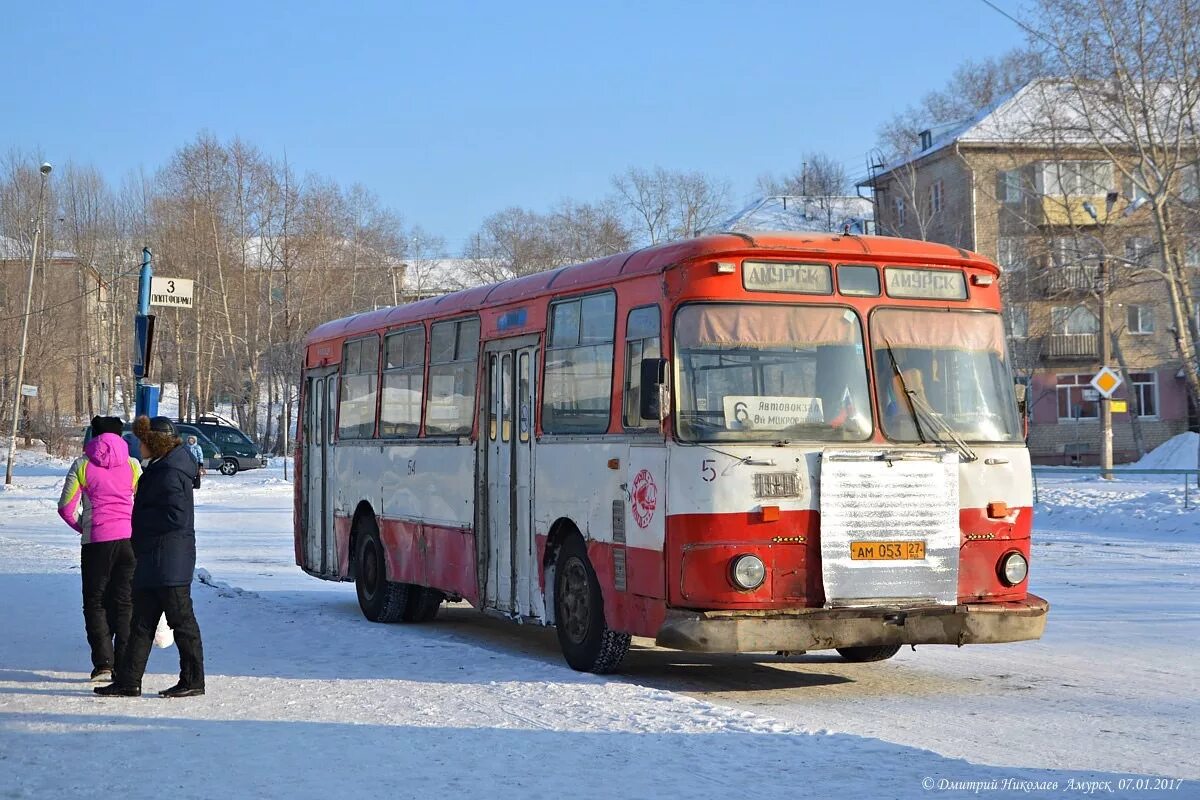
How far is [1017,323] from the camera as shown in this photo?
64938mm

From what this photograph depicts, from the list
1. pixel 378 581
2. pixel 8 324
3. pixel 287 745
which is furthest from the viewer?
pixel 8 324

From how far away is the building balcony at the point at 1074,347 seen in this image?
68.2 meters

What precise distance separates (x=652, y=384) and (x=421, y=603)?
6.18 meters

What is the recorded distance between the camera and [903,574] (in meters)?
10.5

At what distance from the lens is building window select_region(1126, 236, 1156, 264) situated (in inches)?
1586

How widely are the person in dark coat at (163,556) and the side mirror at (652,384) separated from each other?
2.86 metres

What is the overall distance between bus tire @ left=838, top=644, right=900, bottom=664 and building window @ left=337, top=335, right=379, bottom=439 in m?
5.90

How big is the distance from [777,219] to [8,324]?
4000 centimetres

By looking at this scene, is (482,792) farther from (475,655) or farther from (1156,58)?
(1156,58)

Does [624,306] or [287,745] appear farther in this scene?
[624,306]

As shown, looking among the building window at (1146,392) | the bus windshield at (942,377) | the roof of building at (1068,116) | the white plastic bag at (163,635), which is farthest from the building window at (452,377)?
the building window at (1146,392)

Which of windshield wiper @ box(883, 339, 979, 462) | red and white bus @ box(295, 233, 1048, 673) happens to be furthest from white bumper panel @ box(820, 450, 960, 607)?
windshield wiper @ box(883, 339, 979, 462)

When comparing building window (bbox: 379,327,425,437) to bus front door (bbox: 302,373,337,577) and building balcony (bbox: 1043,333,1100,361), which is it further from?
building balcony (bbox: 1043,333,1100,361)

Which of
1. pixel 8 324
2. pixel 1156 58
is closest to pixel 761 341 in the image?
pixel 1156 58
